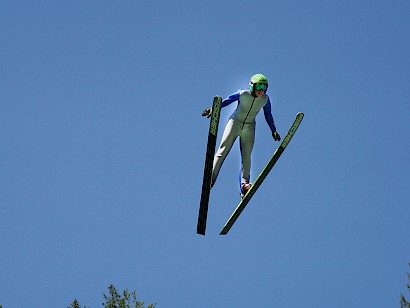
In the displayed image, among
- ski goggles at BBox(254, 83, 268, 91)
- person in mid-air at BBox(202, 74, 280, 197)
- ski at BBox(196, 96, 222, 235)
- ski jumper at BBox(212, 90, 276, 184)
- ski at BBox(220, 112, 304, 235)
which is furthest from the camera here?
ski at BBox(220, 112, 304, 235)

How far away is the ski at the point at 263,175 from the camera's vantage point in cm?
1770

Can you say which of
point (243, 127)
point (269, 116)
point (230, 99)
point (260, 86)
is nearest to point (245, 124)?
point (243, 127)

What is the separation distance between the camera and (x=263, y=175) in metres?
17.7

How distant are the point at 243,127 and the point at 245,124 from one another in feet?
0.25

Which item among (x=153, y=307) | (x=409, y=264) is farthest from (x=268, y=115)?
(x=409, y=264)

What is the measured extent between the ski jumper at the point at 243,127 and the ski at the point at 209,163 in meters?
0.48

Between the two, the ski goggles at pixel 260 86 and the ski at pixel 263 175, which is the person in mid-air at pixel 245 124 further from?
the ski at pixel 263 175

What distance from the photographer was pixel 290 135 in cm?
1794

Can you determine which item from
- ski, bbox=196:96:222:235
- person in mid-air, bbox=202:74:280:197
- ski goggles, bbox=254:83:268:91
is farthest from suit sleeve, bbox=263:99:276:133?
ski, bbox=196:96:222:235

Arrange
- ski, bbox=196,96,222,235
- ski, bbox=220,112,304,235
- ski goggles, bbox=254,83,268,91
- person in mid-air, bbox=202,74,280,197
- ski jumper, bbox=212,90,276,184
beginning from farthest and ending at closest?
ski, bbox=220,112,304,235 < ski jumper, bbox=212,90,276,184 < person in mid-air, bbox=202,74,280,197 < ski goggles, bbox=254,83,268,91 < ski, bbox=196,96,222,235

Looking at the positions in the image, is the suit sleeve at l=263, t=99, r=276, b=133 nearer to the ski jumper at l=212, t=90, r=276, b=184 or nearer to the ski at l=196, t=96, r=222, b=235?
the ski jumper at l=212, t=90, r=276, b=184

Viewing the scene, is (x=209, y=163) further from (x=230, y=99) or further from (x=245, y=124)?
(x=230, y=99)

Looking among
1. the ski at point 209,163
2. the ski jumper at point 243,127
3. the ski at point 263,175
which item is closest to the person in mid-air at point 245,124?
the ski jumper at point 243,127

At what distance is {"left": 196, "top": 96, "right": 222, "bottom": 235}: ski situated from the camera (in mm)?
16500
